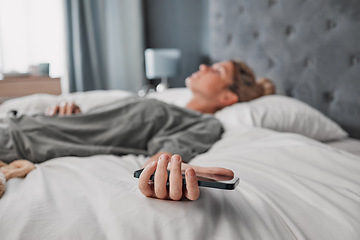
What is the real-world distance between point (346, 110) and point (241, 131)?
0.67 meters

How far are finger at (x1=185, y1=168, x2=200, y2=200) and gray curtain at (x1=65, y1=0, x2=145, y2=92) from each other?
9.85 feet

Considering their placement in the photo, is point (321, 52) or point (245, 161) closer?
point (245, 161)

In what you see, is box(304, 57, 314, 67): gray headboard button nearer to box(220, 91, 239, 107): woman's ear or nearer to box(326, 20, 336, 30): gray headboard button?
box(326, 20, 336, 30): gray headboard button

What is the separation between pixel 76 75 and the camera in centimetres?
334

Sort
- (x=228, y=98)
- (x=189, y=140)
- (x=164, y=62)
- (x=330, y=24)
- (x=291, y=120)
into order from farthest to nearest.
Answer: (x=164, y=62)
(x=228, y=98)
(x=330, y=24)
(x=291, y=120)
(x=189, y=140)

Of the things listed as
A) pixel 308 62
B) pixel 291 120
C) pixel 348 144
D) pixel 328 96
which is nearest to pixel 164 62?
pixel 308 62

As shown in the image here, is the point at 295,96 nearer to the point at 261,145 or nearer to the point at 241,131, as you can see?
the point at 241,131

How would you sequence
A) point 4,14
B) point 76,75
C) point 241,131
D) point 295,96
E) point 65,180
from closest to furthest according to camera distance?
point 65,180, point 241,131, point 295,96, point 4,14, point 76,75

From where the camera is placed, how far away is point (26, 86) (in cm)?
276

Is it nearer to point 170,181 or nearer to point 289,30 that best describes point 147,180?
point 170,181

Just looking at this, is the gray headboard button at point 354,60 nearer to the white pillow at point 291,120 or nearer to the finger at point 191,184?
the white pillow at point 291,120

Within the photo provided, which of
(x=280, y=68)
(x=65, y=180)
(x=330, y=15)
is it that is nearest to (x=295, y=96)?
(x=280, y=68)

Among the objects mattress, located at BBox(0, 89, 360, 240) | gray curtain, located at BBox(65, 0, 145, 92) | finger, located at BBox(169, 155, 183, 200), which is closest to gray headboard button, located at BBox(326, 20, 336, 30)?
mattress, located at BBox(0, 89, 360, 240)

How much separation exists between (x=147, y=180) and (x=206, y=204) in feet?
0.37
